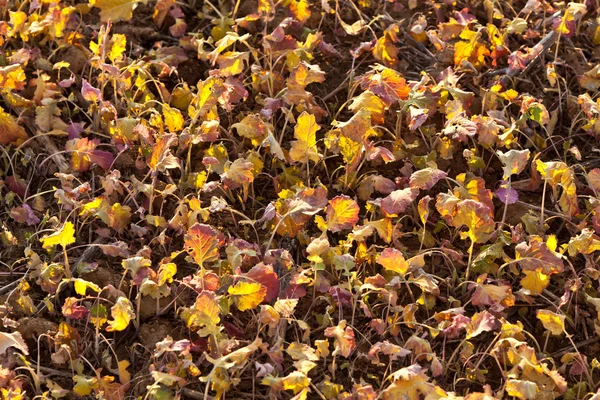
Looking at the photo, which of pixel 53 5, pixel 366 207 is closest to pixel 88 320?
pixel 366 207

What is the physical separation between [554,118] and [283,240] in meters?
0.91

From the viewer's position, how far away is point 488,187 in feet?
8.34

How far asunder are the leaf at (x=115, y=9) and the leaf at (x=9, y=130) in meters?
0.51

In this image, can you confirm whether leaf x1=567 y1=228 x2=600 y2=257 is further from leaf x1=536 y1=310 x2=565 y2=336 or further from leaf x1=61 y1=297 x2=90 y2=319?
leaf x1=61 y1=297 x2=90 y2=319

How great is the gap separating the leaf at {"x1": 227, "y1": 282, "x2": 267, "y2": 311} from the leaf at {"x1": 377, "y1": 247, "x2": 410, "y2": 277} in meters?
0.30

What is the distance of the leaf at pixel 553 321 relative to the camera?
2.08 meters

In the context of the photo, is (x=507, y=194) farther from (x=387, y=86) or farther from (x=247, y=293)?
(x=247, y=293)

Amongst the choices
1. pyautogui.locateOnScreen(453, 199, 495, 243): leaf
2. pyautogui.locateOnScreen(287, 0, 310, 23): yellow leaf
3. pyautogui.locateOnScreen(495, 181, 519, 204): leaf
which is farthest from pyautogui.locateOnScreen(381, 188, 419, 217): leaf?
pyautogui.locateOnScreen(287, 0, 310, 23): yellow leaf

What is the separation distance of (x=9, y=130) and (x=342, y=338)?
1186mm

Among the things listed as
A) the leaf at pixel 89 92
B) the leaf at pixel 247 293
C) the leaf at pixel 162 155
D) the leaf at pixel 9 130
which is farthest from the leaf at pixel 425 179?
the leaf at pixel 9 130

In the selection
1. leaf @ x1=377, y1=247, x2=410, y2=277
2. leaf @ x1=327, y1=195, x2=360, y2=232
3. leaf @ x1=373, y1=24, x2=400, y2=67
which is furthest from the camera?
leaf @ x1=373, y1=24, x2=400, y2=67

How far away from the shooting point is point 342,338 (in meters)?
2.04

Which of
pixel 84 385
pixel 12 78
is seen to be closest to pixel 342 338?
pixel 84 385

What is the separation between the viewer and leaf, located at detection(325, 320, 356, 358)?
204 centimetres
